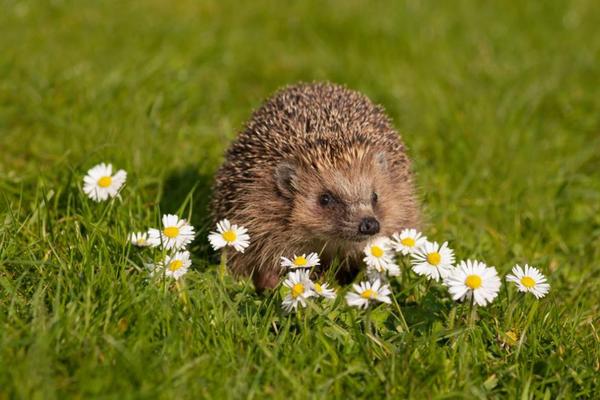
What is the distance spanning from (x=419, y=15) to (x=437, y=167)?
3.12 meters

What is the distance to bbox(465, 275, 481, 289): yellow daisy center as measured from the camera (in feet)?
11.9

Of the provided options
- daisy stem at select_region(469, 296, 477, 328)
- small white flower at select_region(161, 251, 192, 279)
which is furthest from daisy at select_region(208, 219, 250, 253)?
daisy stem at select_region(469, 296, 477, 328)

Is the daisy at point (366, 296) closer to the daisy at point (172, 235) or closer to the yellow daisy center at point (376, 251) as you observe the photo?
the yellow daisy center at point (376, 251)

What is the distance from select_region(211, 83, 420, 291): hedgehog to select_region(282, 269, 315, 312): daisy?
27.2 inches

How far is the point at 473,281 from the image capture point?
3.64 m

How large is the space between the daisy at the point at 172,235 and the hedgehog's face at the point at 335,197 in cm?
83

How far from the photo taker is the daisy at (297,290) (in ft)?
11.9

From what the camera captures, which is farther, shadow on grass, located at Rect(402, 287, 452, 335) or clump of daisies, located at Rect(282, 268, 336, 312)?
shadow on grass, located at Rect(402, 287, 452, 335)

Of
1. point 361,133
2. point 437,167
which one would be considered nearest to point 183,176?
point 361,133

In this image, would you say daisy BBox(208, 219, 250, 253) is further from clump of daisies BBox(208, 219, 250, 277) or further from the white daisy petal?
the white daisy petal

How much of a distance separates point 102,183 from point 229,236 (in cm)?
92

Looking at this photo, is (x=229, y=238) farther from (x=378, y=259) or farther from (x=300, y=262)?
(x=378, y=259)

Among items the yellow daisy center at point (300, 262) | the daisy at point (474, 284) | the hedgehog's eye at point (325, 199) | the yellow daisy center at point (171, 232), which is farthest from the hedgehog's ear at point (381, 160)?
the yellow daisy center at point (171, 232)

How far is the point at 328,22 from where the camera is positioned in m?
8.36
